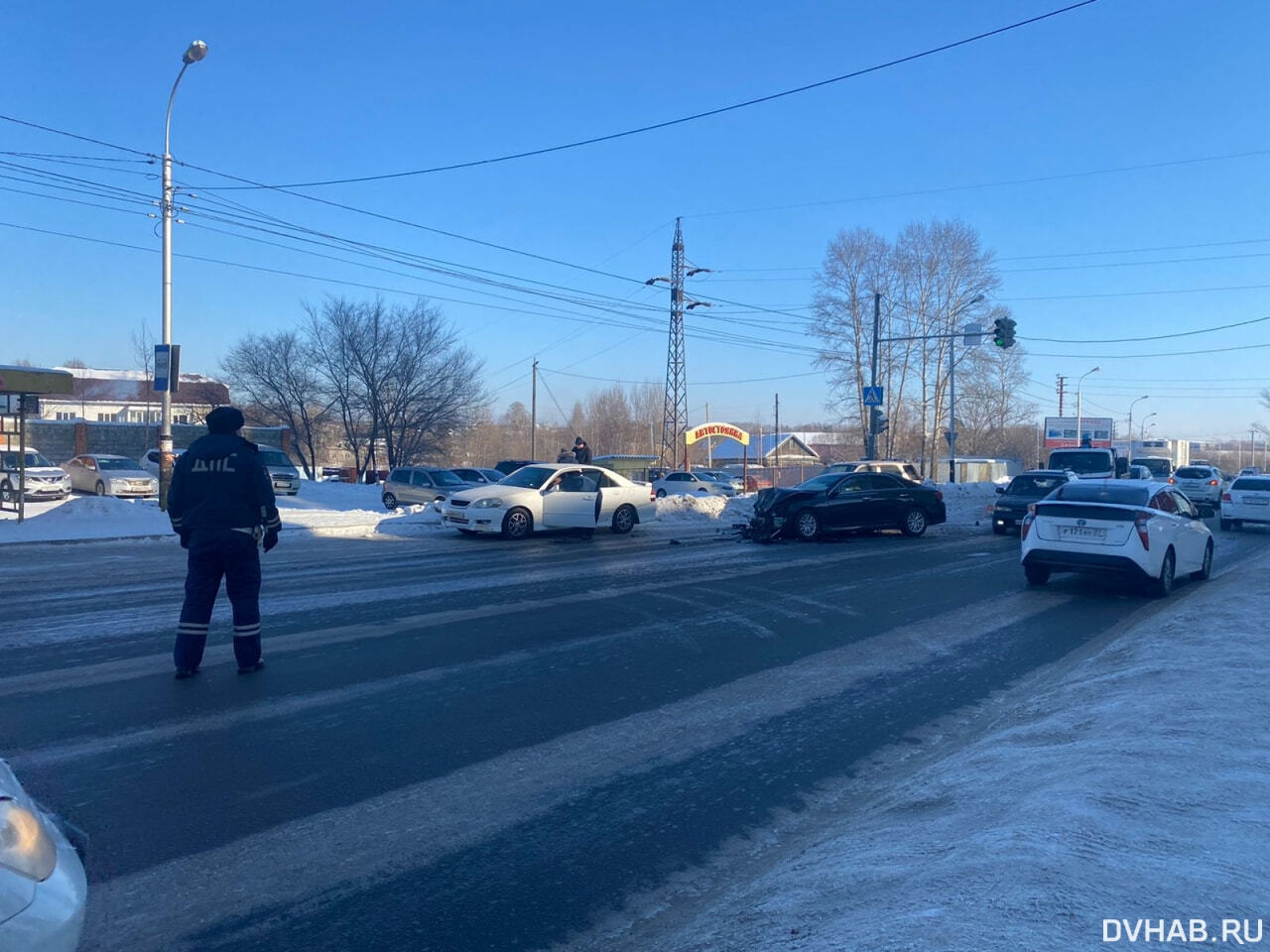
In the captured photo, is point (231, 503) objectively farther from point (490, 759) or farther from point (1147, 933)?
point (1147, 933)

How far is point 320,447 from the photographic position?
5753 centimetres

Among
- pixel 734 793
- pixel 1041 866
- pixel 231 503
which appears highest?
pixel 231 503

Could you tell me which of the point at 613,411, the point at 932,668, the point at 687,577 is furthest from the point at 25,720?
the point at 613,411

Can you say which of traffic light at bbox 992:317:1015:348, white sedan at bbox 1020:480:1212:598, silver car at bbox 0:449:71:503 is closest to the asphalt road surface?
white sedan at bbox 1020:480:1212:598

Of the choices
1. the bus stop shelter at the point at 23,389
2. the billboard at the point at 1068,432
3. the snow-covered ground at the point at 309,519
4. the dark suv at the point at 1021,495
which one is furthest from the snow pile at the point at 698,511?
the billboard at the point at 1068,432

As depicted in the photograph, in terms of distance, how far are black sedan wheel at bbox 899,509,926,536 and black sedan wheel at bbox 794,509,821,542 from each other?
2643mm

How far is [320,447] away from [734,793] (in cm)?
5600

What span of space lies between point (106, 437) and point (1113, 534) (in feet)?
164

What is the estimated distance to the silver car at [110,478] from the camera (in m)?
30.1

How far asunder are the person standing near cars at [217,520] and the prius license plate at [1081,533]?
9.81 m

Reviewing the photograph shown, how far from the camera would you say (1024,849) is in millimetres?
3557

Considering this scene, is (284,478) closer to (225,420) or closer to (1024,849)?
(225,420)

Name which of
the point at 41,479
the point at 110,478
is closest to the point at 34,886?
the point at 110,478

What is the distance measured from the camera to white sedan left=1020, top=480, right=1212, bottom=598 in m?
12.0
